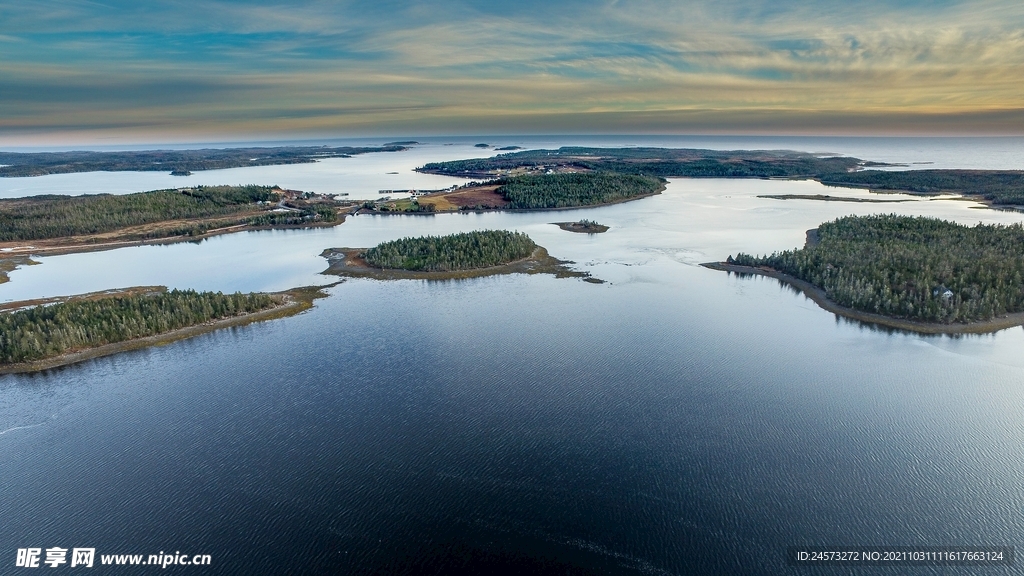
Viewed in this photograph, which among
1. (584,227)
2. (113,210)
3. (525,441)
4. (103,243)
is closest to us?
(525,441)

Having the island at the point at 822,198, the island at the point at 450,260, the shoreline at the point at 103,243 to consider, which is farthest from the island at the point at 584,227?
the island at the point at 822,198

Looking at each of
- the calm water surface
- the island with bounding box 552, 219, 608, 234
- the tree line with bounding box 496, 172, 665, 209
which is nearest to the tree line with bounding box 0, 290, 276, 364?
the calm water surface

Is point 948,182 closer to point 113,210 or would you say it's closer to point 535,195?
point 535,195

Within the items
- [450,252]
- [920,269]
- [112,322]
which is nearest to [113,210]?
[112,322]

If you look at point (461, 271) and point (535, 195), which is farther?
point (535, 195)

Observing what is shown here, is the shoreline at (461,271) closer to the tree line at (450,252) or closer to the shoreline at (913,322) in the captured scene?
the tree line at (450,252)

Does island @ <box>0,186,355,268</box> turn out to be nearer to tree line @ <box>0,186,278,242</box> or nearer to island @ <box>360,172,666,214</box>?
tree line @ <box>0,186,278,242</box>
